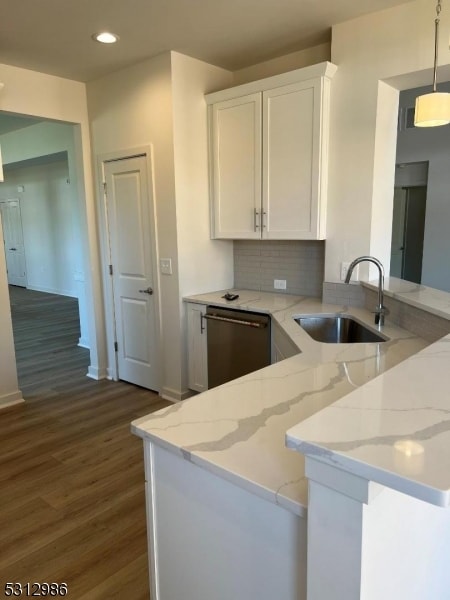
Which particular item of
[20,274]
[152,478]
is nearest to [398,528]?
[152,478]

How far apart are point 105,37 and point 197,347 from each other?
7.74 ft

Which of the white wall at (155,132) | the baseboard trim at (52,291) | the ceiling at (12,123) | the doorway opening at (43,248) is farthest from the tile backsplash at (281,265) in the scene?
the baseboard trim at (52,291)

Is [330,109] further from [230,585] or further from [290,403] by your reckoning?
[230,585]

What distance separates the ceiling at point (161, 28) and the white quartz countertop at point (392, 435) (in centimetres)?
246

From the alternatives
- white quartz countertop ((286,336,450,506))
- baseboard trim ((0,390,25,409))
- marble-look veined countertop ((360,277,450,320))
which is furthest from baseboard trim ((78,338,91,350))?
white quartz countertop ((286,336,450,506))

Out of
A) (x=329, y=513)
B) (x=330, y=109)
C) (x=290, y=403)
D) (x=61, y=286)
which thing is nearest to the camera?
(x=329, y=513)

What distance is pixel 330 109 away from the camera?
2.96 meters

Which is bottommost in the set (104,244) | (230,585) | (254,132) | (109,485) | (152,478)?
(109,485)

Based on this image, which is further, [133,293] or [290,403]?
[133,293]

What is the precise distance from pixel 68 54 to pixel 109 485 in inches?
121

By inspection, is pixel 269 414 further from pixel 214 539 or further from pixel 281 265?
pixel 281 265

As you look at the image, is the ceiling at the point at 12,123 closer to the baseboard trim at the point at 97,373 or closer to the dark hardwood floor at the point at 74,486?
the dark hardwood floor at the point at 74,486

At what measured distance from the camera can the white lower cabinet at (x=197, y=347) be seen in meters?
3.50

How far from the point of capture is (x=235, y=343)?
10.6 ft
